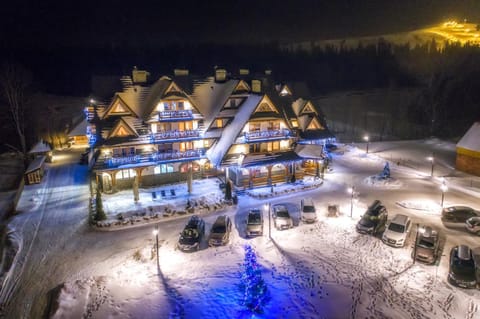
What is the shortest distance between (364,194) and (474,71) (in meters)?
66.8

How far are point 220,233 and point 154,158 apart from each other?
1451 centimetres

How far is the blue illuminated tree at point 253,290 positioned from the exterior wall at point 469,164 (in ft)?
119

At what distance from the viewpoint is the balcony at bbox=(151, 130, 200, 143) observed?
1412 inches

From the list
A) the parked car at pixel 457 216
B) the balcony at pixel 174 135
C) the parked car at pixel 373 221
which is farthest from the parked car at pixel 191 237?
the parked car at pixel 457 216

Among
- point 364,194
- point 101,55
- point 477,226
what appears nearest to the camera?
point 477,226

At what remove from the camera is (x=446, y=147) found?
56688 millimetres

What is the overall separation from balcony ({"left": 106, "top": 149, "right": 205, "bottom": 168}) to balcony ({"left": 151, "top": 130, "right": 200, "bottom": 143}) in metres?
1.59

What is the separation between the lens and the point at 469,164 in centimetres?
4128

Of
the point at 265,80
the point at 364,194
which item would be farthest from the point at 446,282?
the point at 265,80

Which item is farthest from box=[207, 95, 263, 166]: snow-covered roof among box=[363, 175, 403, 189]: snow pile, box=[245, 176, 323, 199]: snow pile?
box=[363, 175, 403, 189]: snow pile

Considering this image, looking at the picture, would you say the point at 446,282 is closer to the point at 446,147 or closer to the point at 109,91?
the point at 109,91

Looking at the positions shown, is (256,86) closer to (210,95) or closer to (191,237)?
(210,95)

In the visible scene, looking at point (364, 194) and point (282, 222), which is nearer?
point (282, 222)

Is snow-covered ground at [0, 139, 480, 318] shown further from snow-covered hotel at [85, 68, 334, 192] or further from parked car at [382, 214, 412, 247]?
snow-covered hotel at [85, 68, 334, 192]
